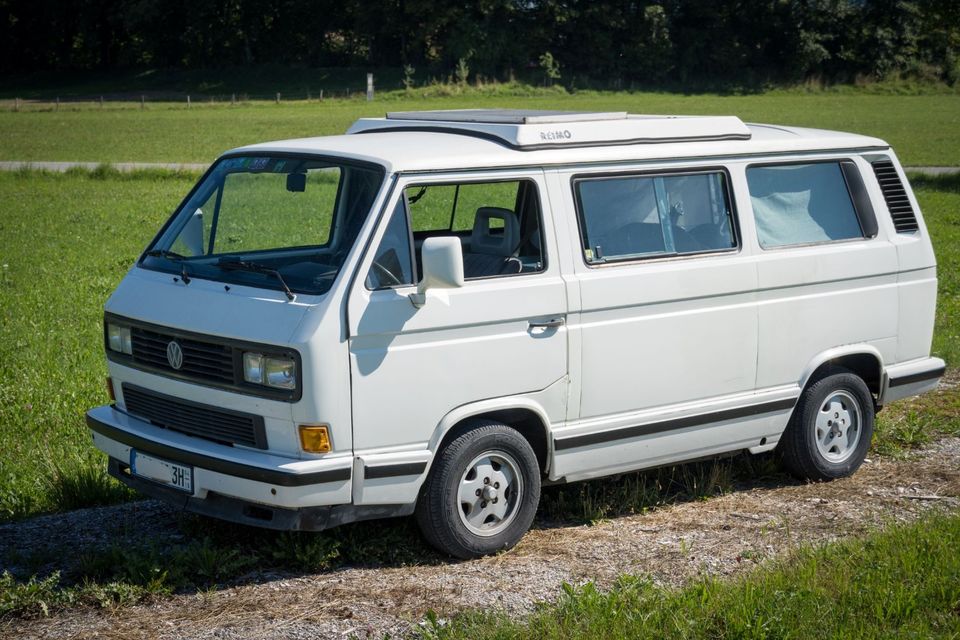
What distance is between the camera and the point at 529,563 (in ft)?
19.6

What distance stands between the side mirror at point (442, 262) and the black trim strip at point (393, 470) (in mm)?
864

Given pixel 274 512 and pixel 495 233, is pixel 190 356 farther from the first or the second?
pixel 495 233

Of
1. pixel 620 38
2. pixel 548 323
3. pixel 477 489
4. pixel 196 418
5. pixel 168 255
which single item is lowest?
pixel 620 38

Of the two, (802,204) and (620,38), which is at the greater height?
(802,204)

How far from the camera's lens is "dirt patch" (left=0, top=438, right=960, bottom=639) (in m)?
5.18

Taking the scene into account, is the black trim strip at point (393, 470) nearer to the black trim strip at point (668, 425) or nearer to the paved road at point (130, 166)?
the black trim strip at point (668, 425)

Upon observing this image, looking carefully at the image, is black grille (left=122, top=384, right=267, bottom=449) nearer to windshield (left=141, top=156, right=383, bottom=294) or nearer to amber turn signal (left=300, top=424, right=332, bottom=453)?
amber turn signal (left=300, top=424, right=332, bottom=453)

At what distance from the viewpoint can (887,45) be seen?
246ft

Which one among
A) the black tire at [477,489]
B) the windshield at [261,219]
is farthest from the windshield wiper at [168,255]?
the black tire at [477,489]

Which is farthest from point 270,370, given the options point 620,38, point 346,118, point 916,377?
point 620,38

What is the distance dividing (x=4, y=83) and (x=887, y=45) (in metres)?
59.7

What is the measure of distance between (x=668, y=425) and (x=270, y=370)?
2.34 m

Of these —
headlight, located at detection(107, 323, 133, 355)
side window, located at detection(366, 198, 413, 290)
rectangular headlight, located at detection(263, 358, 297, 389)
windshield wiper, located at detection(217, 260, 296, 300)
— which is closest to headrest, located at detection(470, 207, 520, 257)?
side window, located at detection(366, 198, 413, 290)

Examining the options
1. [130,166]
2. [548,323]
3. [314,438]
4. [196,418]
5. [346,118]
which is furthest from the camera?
[346,118]
